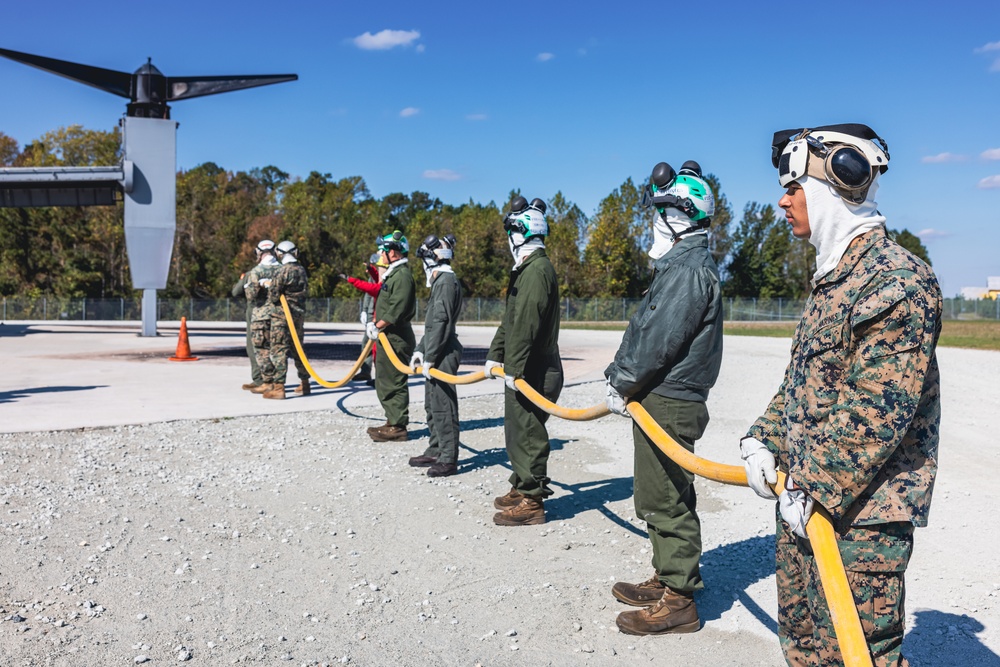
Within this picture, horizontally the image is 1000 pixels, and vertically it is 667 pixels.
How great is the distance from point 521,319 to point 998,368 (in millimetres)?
16327

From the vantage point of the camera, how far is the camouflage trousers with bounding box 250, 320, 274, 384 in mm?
11766

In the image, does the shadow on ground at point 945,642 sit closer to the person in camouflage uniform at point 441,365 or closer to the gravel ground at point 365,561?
the gravel ground at point 365,561

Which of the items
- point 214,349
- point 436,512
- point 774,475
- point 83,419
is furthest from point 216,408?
point 214,349

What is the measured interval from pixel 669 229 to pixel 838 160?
73.3 inches

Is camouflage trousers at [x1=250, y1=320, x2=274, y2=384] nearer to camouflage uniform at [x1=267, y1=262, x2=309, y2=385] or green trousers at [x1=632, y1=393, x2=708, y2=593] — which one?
camouflage uniform at [x1=267, y1=262, x2=309, y2=385]

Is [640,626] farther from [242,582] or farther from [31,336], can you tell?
[31,336]

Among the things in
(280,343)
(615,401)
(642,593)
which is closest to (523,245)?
(615,401)

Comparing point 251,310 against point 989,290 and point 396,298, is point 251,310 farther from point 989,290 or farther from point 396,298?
point 989,290

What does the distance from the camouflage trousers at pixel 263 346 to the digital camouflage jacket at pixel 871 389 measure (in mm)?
10072

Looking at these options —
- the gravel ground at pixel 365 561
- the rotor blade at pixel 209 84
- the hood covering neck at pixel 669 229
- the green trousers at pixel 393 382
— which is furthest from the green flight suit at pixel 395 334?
the rotor blade at pixel 209 84

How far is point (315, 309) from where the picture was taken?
5022cm

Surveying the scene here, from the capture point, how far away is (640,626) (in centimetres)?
406

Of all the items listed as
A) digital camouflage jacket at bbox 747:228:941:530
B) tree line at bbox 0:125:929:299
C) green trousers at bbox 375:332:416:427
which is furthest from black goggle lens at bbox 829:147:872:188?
tree line at bbox 0:125:929:299

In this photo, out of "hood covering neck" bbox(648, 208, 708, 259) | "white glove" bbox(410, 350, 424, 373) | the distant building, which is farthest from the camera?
the distant building
